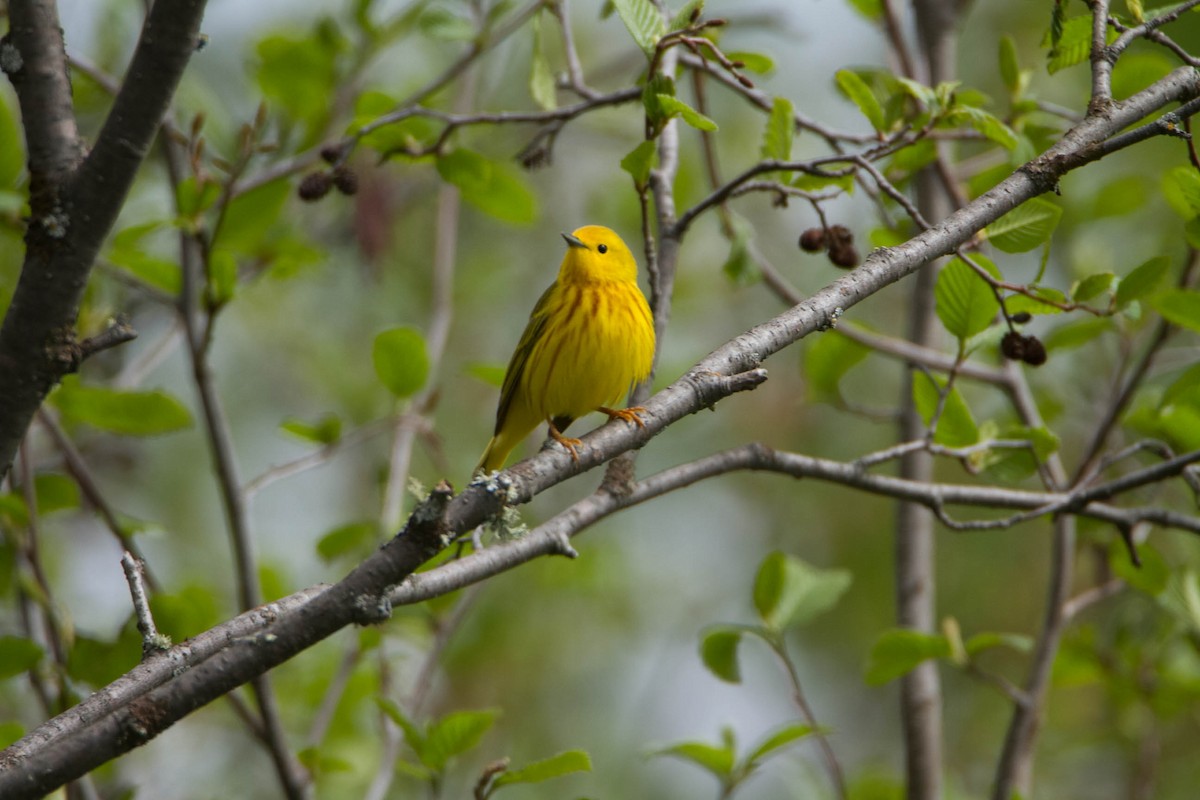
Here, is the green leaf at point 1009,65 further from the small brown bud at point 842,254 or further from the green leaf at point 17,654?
the green leaf at point 17,654

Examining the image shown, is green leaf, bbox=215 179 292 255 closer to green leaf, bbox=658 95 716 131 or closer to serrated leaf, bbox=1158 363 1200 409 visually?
green leaf, bbox=658 95 716 131

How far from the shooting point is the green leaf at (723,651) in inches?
115

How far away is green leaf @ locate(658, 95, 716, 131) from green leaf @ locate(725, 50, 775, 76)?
68cm

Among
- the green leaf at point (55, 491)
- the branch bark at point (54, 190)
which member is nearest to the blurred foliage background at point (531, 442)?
the green leaf at point (55, 491)

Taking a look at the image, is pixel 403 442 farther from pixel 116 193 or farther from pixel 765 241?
pixel 765 241

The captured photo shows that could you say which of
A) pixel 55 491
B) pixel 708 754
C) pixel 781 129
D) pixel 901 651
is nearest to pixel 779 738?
pixel 708 754

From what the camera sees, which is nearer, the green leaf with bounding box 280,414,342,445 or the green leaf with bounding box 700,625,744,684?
the green leaf with bounding box 700,625,744,684

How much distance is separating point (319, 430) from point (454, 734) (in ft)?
3.26

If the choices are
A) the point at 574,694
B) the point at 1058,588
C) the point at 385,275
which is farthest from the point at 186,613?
the point at 574,694

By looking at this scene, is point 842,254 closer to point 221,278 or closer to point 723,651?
point 723,651

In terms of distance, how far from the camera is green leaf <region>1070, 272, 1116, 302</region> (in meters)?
2.38

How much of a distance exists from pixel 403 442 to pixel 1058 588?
2032 mm

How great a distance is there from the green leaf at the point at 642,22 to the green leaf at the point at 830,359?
1012 millimetres

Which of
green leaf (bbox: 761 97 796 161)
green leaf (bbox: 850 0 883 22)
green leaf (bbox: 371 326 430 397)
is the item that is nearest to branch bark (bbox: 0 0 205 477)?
green leaf (bbox: 371 326 430 397)
